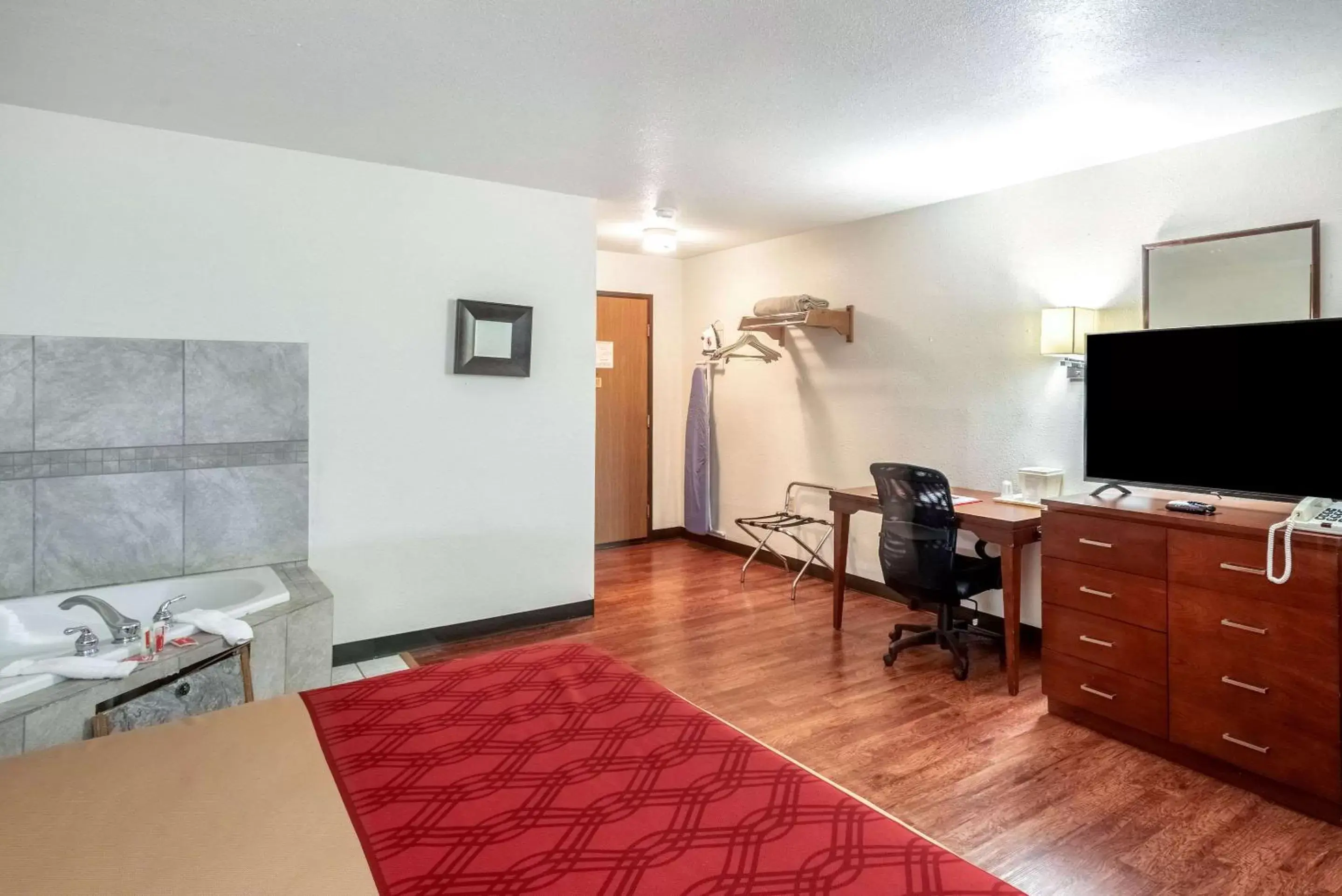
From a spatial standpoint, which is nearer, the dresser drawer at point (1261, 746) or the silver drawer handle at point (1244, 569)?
the dresser drawer at point (1261, 746)

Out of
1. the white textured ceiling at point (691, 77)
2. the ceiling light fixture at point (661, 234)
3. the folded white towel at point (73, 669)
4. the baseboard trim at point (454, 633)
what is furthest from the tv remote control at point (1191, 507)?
the folded white towel at point (73, 669)

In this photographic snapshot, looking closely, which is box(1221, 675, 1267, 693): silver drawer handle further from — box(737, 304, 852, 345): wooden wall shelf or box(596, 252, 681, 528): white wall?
box(596, 252, 681, 528): white wall

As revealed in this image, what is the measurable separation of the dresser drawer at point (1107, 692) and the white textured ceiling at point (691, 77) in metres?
2.17

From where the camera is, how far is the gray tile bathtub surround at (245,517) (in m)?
3.23

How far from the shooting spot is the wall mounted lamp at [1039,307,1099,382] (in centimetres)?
347

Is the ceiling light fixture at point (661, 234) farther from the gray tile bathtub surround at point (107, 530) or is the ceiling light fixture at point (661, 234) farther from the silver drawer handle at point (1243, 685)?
the silver drawer handle at point (1243, 685)

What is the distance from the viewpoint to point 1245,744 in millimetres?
2457

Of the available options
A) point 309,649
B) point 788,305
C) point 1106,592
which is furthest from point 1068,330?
point 309,649

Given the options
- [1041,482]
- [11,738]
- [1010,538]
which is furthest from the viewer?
[1041,482]

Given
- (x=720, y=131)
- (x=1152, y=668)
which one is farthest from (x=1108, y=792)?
(x=720, y=131)

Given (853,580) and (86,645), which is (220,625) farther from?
(853,580)

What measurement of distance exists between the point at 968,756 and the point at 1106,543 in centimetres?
98

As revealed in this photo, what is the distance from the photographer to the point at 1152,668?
271cm

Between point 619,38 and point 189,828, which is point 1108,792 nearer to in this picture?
A: point 189,828
